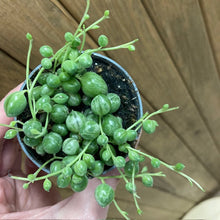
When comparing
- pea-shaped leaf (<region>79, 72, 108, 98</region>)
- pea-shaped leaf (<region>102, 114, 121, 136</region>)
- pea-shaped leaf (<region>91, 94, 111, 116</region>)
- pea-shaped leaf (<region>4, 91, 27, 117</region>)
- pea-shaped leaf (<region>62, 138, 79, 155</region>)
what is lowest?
pea-shaped leaf (<region>102, 114, 121, 136</region>)

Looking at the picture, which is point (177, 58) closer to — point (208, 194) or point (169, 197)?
point (169, 197)

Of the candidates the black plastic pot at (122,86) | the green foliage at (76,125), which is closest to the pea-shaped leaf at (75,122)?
the green foliage at (76,125)

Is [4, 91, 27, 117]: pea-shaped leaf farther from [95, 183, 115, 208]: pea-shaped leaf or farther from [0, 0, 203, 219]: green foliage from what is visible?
[95, 183, 115, 208]: pea-shaped leaf

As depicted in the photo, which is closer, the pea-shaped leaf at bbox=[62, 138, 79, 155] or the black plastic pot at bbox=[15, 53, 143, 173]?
the pea-shaped leaf at bbox=[62, 138, 79, 155]

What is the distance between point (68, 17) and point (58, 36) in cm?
5

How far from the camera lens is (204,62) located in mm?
796

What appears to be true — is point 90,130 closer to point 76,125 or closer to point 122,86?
point 76,125

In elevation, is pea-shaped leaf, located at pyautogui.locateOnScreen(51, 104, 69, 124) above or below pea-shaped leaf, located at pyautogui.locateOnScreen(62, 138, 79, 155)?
above

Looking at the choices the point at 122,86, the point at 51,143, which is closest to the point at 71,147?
the point at 51,143

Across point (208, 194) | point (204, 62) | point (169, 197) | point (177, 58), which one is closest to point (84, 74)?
point (177, 58)

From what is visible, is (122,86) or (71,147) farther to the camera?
(122,86)

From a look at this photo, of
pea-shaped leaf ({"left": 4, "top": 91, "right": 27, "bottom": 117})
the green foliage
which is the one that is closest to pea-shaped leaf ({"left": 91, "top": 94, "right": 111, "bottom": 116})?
the green foliage

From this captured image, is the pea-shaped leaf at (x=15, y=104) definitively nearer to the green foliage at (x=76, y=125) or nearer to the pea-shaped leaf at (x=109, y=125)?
the green foliage at (x=76, y=125)

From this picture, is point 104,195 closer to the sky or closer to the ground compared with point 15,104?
closer to the ground
